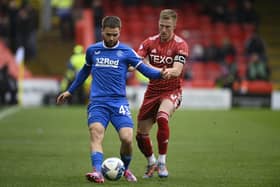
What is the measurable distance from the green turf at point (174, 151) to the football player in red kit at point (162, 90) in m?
0.39

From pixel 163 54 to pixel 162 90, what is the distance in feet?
1.65

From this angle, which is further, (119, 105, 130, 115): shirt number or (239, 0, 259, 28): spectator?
(239, 0, 259, 28): spectator

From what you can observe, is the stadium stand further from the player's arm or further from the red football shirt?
the player's arm

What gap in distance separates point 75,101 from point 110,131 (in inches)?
433

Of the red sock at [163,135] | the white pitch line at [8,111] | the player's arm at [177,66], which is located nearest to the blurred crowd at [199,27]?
the white pitch line at [8,111]

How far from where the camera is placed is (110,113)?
1161 cm

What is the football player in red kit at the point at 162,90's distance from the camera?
12070 mm

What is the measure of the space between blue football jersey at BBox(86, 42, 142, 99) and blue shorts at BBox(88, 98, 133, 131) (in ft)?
0.33

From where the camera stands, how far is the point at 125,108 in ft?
38.2

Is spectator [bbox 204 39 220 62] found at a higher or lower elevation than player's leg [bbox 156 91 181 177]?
lower

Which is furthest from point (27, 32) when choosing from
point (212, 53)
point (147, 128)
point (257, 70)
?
point (147, 128)

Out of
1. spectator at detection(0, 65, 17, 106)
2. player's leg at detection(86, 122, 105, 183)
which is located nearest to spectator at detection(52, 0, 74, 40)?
spectator at detection(0, 65, 17, 106)

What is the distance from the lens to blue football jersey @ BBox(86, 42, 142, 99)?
11.5 meters

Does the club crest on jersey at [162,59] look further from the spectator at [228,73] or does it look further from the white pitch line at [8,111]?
the spectator at [228,73]
